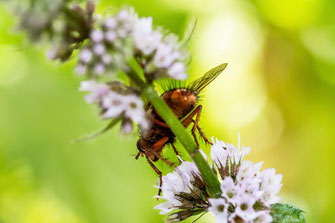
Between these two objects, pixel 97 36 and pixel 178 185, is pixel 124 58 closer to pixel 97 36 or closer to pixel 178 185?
pixel 97 36

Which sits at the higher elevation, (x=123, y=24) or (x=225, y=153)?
(x=123, y=24)

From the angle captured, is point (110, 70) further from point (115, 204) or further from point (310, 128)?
point (310, 128)

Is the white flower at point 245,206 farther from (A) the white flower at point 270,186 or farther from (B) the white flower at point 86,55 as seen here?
(B) the white flower at point 86,55

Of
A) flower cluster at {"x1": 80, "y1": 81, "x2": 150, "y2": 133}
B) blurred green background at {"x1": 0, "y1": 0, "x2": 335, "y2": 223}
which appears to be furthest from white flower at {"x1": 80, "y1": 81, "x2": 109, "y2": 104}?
blurred green background at {"x1": 0, "y1": 0, "x2": 335, "y2": 223}

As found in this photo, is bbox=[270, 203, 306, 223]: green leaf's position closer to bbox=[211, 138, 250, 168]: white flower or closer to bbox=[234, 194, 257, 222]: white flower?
bbox=[234, 194, 257, 222]: white flower

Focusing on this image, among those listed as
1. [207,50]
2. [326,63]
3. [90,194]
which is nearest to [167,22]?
[207,50]

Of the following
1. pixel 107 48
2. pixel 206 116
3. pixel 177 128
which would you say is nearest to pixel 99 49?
pixel 107 48
